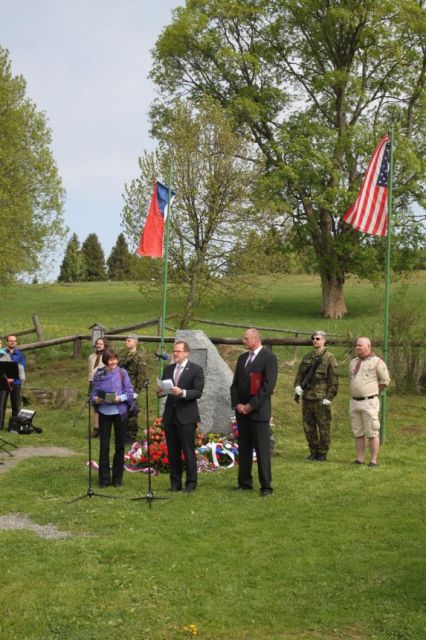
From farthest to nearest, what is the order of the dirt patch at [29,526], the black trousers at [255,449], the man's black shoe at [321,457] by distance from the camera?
the man's black shoe at [321,457], the black trousers at [255,449], the dirt patch at [29,526]

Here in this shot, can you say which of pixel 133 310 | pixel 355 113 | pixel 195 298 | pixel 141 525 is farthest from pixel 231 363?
pixel 133 310

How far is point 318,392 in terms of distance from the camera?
441 inches

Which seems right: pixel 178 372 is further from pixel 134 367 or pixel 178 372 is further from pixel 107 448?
pixel 134 367

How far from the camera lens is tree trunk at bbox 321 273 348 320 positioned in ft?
111

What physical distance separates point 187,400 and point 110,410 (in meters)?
0.98

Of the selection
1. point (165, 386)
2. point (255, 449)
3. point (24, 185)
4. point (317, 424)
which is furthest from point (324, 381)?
point (24, 185)

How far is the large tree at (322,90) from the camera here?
98.5ft

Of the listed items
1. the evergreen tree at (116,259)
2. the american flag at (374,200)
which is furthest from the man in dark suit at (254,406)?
the evergreen tree at (116,259)

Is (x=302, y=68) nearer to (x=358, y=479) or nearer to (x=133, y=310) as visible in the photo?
(x=133, y=310)

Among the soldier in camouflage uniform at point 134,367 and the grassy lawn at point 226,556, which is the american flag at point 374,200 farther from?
the soldier in camouflage uniform at point 134,367

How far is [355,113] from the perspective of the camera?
3288cm

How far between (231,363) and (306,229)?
15052 millimetres

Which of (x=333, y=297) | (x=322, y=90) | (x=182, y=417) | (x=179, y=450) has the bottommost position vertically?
(x=179, y=450)

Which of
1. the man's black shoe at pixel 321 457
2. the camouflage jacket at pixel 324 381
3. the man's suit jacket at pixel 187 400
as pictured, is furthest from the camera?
the man's black shoe at pixel 321 457
